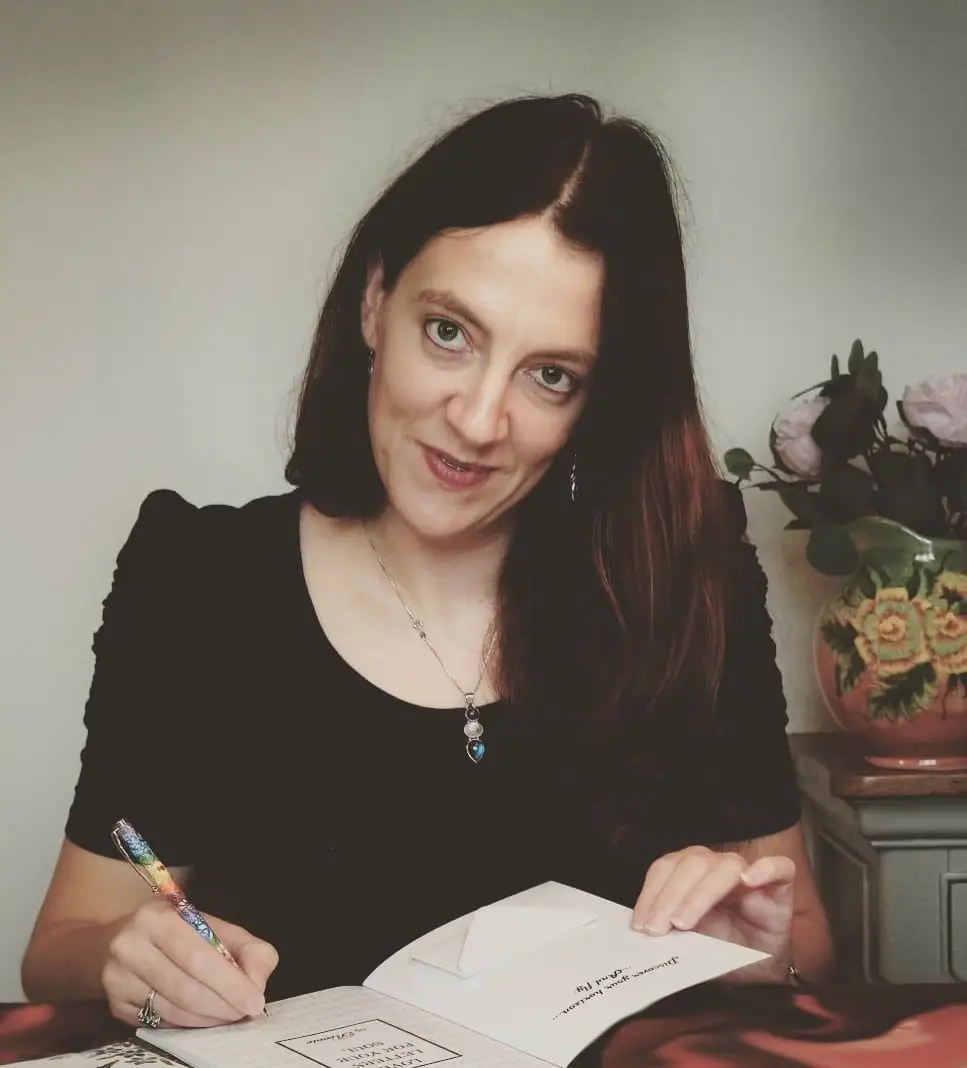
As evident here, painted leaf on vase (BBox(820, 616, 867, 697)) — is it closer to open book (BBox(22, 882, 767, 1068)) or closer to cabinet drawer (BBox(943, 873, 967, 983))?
cabinet drawer (BBox(943, 873, 967, 983))

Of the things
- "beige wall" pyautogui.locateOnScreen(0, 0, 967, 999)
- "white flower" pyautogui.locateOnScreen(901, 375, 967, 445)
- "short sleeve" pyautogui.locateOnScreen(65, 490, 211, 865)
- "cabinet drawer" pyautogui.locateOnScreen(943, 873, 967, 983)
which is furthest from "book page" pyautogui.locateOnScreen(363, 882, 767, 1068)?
→ "beige wall" pyautogui.locateOnScreen(0, 0, 967, 999)

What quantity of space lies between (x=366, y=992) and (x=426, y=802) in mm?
352

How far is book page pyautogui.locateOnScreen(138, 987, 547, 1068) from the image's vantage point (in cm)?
72

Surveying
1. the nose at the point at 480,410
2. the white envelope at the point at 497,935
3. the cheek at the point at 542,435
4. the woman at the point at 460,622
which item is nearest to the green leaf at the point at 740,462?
the woman at the point at 460,622

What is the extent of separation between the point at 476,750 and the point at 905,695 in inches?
19.1

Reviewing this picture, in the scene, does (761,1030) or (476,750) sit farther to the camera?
(476,750)

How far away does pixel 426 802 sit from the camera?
121 centimetres

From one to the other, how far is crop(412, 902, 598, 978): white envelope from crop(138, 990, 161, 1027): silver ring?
0.57ft

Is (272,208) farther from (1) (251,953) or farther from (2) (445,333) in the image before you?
(1) (251,953)

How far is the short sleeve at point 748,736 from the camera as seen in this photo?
1.27 meters

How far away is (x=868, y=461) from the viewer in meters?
1.46

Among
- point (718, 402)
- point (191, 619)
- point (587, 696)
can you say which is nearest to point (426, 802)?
point (587, 696)

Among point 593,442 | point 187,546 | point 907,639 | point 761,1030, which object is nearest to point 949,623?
point 907,639

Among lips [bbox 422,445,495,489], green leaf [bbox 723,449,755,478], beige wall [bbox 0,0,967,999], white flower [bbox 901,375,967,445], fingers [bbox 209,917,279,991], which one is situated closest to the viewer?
fingers [bbox 209,917,279,991]
